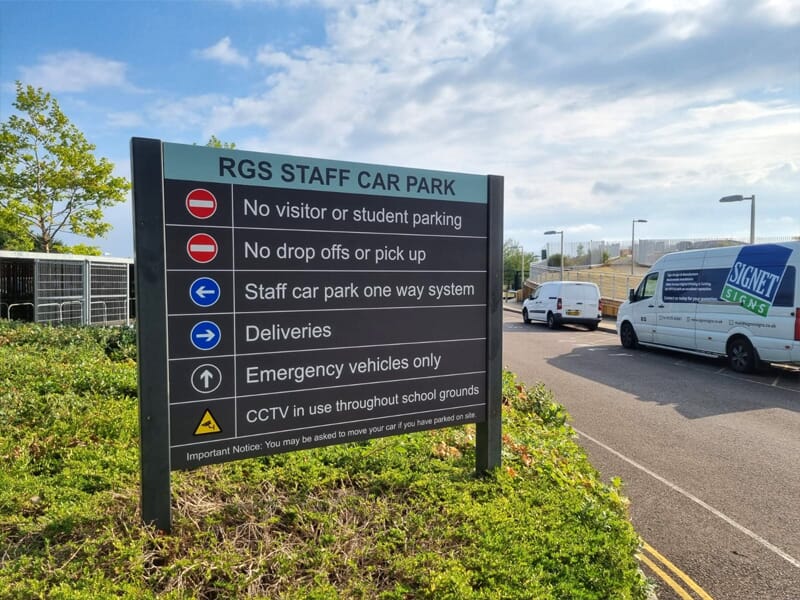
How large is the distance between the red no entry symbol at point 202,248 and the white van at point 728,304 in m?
10.7

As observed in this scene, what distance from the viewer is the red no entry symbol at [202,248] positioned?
3008 millimetres

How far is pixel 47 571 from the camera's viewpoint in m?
2.59

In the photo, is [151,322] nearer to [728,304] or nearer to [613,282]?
[728,304]

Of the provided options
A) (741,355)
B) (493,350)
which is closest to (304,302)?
(493,350)

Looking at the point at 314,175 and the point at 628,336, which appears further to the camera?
Answer: the point at 628,336

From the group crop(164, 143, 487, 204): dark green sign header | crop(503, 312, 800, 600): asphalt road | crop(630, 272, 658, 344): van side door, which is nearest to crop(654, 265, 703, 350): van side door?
crop(630, 272, 658, 344): van side door

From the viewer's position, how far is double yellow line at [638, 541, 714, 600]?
3.45 meters

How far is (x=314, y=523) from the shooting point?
3.17m

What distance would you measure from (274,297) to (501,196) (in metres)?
1.82

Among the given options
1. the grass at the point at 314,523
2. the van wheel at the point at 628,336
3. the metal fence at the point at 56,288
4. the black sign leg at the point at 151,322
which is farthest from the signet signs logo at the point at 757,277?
the metal fence at the point at 56,288

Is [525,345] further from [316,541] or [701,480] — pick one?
[316,541]

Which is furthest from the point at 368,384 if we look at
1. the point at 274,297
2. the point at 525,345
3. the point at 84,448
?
the point at 525,345

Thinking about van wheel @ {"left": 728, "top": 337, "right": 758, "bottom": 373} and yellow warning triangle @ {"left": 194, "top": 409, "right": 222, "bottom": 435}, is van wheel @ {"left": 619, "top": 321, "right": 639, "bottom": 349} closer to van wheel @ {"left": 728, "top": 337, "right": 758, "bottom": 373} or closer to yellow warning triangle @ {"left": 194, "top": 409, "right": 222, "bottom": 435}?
van wheel @ {"left": 728, "top": 337, "right": 758, "bottom": 373}

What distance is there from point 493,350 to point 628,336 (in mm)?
12504
